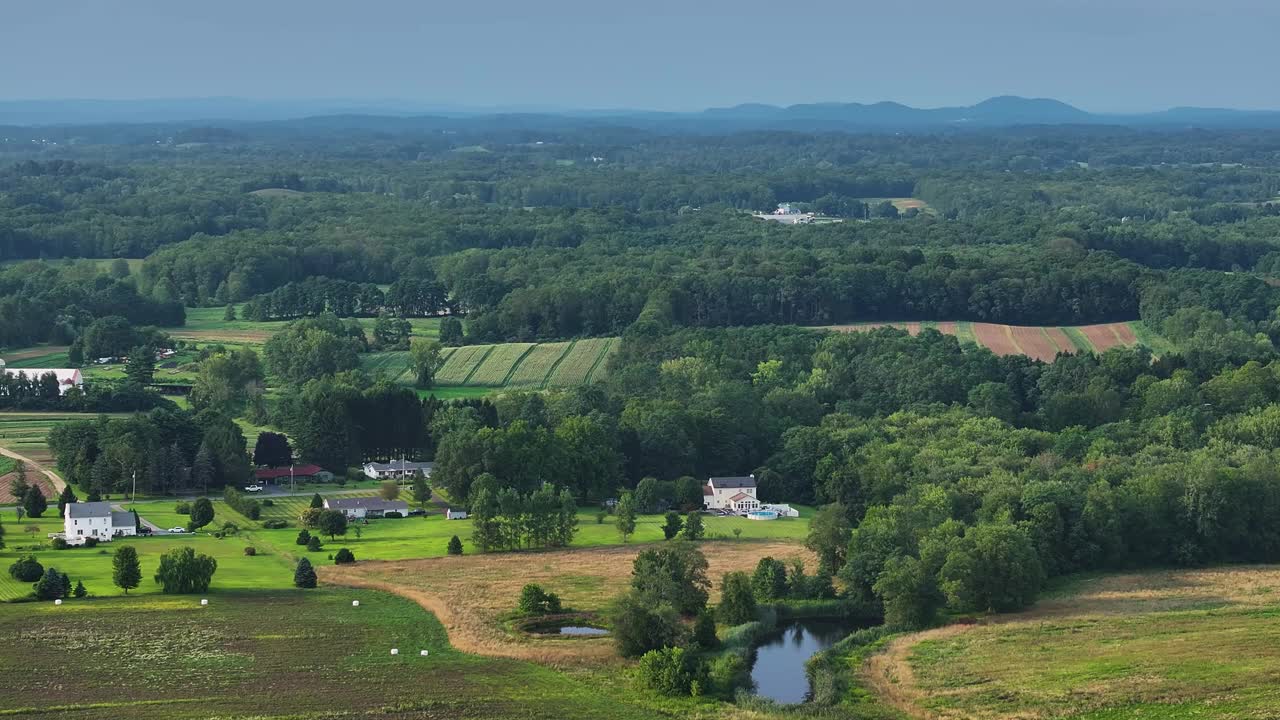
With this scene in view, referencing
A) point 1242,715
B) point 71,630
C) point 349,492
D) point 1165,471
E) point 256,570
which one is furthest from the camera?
point 349,492

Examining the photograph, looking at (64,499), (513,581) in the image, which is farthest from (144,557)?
(513,581)

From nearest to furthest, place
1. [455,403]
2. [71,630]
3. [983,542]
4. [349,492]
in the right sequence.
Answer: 1. [71,630]
2. [983,542]
3. [349,492]
4. [455,403]

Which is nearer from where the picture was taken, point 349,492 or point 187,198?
point 349,492

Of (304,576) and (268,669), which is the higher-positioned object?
(268,669)

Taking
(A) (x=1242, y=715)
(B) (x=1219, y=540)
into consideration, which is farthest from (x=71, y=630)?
(B) (x=1219, y=540)

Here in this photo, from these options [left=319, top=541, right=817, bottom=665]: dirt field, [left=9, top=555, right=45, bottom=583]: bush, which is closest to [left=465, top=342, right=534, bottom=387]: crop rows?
[left=319, top=541, right=817, bottom=665]: dirt field

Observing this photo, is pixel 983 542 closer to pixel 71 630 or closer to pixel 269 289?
pixel 71 630

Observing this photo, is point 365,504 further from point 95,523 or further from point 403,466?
point 95,523
